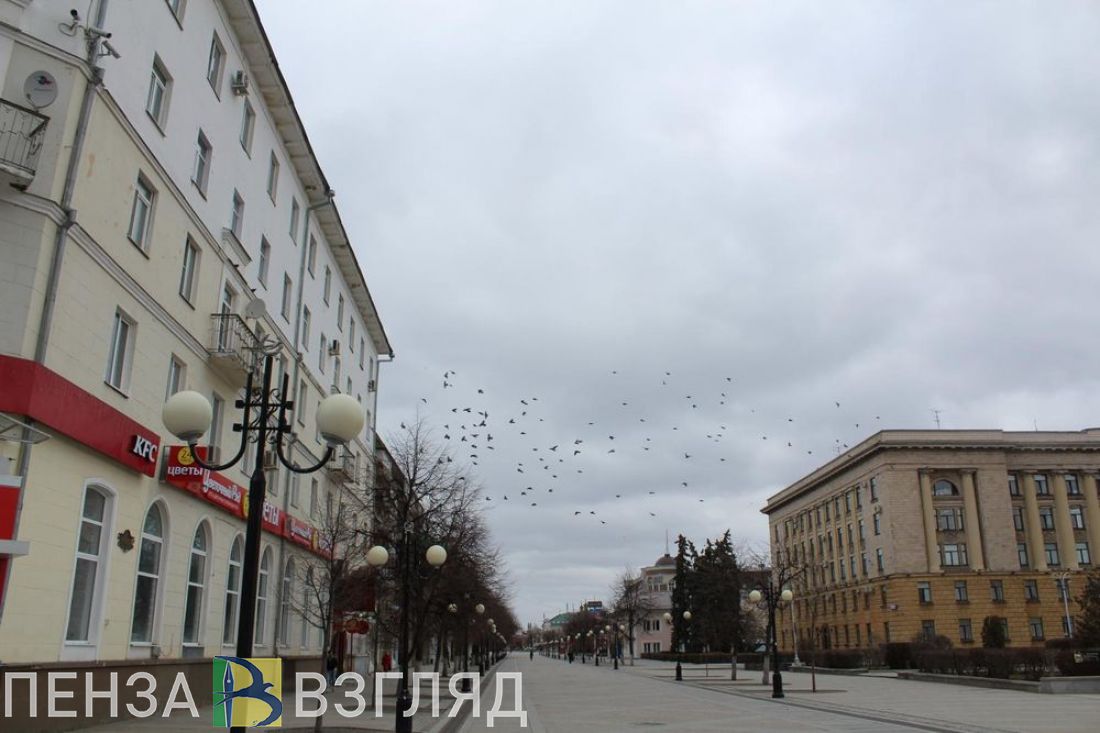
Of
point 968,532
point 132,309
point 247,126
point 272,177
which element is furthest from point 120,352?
point 968,532

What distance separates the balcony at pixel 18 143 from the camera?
13.9m

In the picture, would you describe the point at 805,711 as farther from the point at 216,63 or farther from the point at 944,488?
the point at 944,488

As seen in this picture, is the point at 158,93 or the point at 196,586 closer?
the point at 158,93

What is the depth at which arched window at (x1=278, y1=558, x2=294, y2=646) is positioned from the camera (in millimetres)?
29281

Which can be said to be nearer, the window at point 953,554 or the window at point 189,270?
the window at point 189,270

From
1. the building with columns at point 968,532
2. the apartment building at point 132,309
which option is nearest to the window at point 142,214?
Answer: the apartment building at point 132,309

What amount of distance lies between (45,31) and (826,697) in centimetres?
2943

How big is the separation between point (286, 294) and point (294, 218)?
3.04m

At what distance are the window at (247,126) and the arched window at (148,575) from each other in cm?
1176

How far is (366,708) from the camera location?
2355 cm

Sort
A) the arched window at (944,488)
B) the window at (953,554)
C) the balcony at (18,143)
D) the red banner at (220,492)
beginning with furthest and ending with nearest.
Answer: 1. the arched window at (944,488)
2. the window at (953,554)
3. the red banner at (220,492)
4. the balcony at (18,143)

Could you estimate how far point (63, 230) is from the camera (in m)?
14.9

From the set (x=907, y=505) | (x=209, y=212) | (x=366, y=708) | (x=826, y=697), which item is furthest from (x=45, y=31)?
(x=907, y=505)

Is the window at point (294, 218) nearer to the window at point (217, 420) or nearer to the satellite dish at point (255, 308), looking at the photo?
the satellite dish at point (255, 308)
